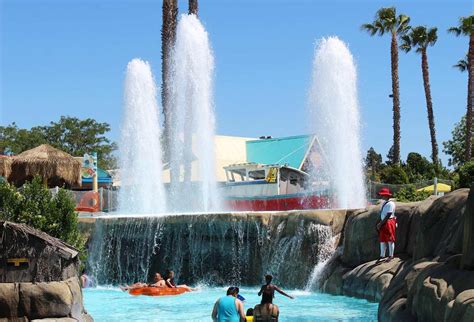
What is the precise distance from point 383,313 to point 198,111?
15.1m

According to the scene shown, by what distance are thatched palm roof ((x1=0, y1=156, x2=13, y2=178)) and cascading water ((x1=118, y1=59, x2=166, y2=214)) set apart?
12.7 ft

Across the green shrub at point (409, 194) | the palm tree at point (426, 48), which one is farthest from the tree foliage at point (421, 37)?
the green shrub at point (409, 194)

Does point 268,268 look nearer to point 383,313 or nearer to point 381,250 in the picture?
point 381,250

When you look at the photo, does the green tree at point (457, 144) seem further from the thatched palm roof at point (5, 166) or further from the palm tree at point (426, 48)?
the thatched palm roof at point (5, 166)

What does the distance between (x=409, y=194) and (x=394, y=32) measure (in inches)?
670

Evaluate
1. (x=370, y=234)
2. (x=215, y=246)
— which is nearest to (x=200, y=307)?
(x=370, y=234)

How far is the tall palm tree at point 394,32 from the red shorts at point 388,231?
22.9 m

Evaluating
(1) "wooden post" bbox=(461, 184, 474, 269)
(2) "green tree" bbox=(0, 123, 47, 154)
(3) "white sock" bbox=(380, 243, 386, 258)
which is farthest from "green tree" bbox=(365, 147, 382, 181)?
(2) "green tree" bbox=(0, 123, 47, 154)

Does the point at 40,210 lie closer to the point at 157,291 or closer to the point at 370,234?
the point at 157,291

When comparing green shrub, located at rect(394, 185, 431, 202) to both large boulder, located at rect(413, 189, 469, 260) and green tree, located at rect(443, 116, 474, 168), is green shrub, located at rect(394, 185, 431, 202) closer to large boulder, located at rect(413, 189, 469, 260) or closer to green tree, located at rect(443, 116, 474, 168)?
large boulder, located at rect(413, 189, 469, 260)

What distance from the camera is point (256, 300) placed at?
16.5 meters

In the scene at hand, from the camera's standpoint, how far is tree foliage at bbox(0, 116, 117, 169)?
186ft

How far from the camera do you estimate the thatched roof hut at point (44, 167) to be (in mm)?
24156

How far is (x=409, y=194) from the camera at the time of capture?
82.3ft
